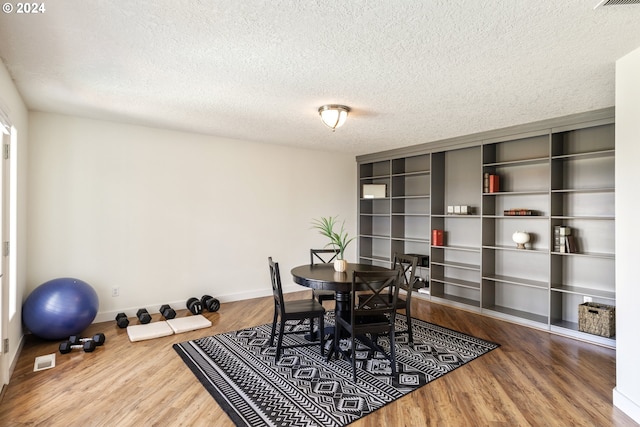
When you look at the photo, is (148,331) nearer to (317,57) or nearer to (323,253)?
(323,253)

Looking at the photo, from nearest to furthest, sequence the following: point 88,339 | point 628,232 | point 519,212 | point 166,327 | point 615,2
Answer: point 615,2 → point 628,232 → point 88,339 → point 166,327 → point 519,212

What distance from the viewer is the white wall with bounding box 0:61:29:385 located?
8.83ft

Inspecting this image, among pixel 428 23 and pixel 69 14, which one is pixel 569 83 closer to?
pixel 428 23

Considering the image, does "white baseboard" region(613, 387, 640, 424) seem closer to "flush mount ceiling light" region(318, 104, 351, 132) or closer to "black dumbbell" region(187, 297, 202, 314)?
"flush mount ceiling light" region(318, 104, 351, 132)

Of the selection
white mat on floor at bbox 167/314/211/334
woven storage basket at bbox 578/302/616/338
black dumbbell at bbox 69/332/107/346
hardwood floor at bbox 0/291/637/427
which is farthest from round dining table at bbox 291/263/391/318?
woven storage basket at bbox 578/302/616/338

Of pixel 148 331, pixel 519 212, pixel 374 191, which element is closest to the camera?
pixel 148 331

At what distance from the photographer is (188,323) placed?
4098mm

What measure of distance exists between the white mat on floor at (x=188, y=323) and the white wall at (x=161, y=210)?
0.58 metres

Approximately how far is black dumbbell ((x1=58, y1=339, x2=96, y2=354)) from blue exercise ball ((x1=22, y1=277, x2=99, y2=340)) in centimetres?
18

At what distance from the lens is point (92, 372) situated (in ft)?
9.62

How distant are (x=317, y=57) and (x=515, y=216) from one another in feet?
11.2

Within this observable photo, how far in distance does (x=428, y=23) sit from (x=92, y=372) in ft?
11.8

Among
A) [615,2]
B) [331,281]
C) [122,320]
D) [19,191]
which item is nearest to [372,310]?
[331,281]

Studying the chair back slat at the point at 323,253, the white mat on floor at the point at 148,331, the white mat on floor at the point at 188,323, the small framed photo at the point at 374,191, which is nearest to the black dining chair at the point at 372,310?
the chair back slat at the point at 323,253
